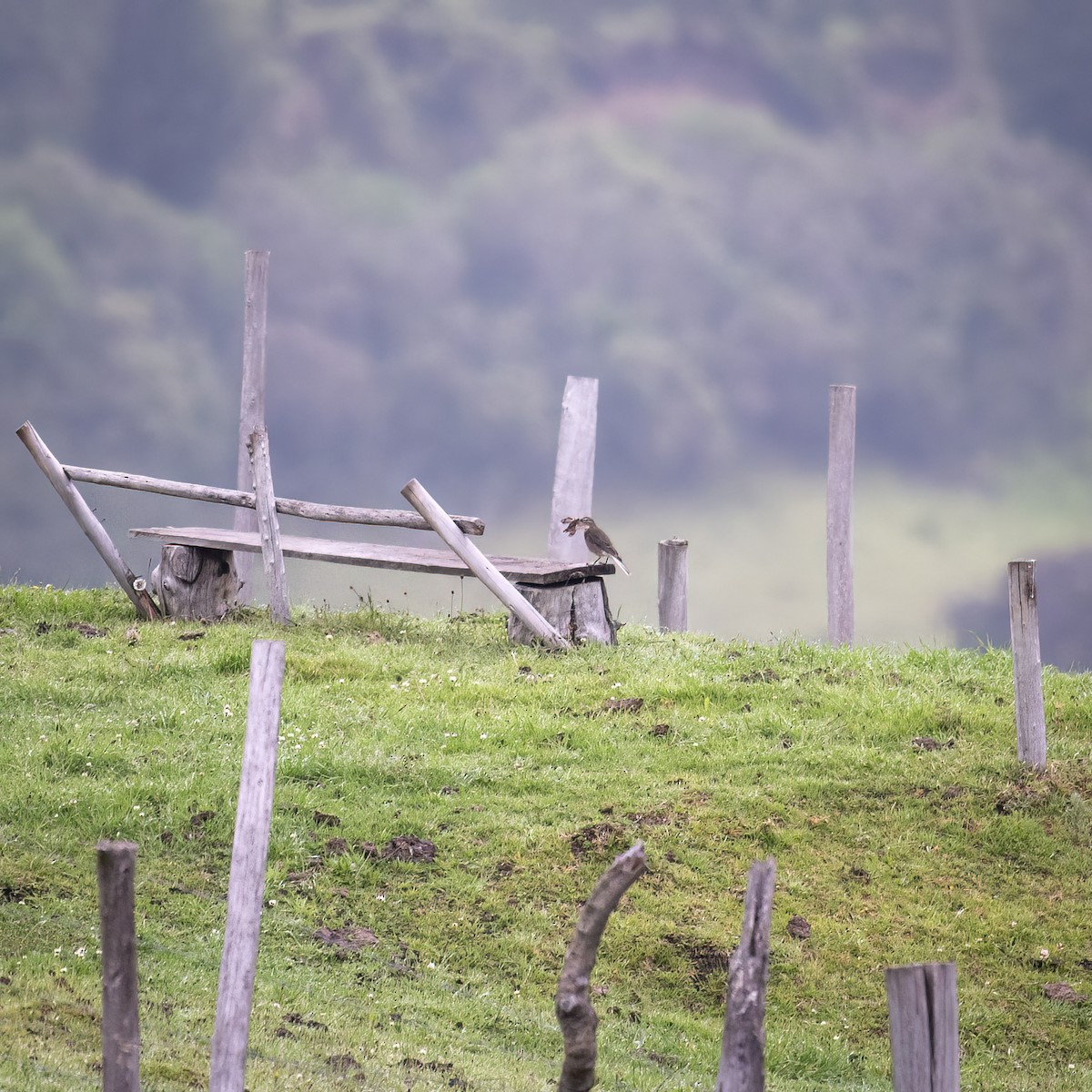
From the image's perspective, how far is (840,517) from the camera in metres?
15.2

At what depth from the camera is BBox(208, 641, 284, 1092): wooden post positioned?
5223 millimetres

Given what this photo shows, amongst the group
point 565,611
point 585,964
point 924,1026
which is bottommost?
point 924,1026

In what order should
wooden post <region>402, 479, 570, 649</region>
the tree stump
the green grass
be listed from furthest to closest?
1. the tree stump
2. wooden post <region>402, 479, 570, 649</region>
3. the green grass

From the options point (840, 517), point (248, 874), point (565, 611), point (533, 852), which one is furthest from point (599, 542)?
point (248, 874)

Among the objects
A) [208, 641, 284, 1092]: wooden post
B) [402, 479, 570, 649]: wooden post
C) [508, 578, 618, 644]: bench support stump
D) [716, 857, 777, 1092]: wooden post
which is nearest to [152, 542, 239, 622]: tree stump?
[402, 479, 570, 649]: wooden post

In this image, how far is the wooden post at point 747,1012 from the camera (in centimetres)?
439

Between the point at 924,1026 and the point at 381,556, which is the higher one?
the point at 381,556

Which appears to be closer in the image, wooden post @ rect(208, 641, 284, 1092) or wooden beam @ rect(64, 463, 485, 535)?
wooden post @ rect(208, 641, 284, 1092)

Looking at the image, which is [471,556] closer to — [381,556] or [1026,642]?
[381,556]

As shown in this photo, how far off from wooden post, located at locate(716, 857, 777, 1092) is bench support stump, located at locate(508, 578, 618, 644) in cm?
902

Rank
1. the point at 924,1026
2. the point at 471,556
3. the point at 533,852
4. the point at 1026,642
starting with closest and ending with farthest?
the point at 924,1026, the point at 533,852, the point at 1026,642, the point at 471,556

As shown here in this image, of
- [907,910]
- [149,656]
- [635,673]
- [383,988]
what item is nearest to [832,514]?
[635,673]

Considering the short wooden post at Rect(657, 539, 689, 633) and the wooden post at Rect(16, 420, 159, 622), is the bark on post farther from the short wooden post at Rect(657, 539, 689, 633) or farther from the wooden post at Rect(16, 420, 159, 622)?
the wooden post at Rect(16, 420, 159, 622)

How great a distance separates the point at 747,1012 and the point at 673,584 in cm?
1084
